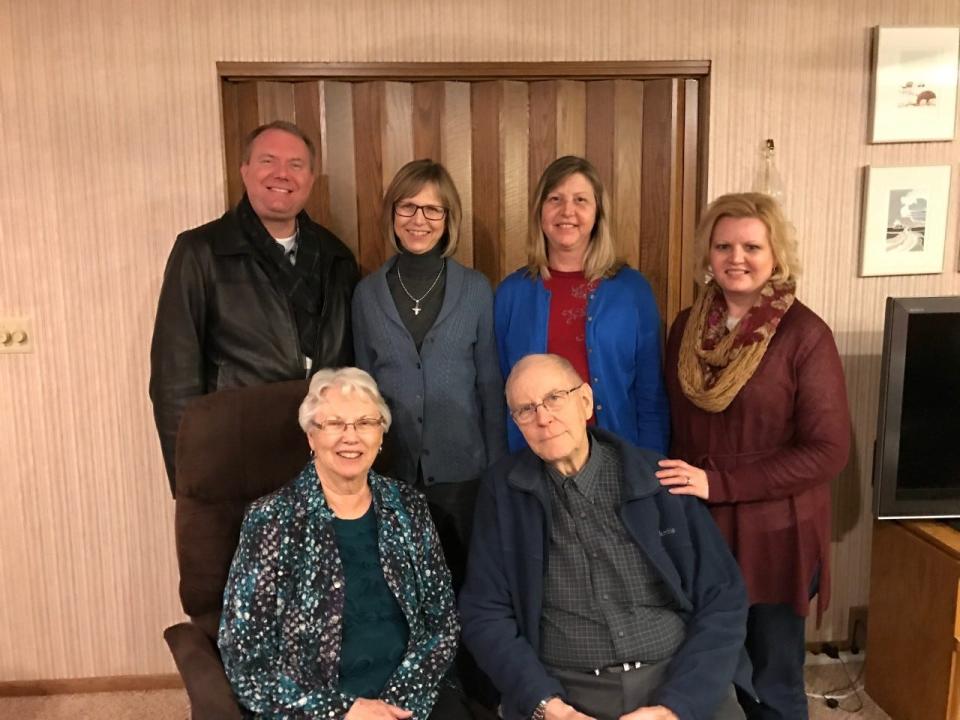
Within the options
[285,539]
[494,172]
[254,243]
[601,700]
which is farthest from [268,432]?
[494,172]

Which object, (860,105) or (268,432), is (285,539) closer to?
(268,432)

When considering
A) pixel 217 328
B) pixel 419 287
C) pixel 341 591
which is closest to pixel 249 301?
pixel 217 328

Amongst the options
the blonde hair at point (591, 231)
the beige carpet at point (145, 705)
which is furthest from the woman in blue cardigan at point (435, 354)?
the beige carpet at point (145, 705)

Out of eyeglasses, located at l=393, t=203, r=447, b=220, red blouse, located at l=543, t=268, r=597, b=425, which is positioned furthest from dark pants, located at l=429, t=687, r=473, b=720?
eyeglasses, located at l=393, t=203, r=447, b=220

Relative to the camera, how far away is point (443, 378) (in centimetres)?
192

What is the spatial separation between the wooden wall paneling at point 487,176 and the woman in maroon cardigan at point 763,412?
0.73m

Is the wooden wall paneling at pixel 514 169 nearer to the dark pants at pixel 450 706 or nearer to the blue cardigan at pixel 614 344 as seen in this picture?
the blue cardigan at pixel 614 344

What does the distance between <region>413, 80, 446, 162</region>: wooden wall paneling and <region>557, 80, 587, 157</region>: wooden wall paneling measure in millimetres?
356

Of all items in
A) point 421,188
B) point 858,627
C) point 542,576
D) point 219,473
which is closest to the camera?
point 542,576

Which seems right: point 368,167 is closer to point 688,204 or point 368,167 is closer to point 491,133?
point 491,133

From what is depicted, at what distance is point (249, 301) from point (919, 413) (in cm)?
Result: 182

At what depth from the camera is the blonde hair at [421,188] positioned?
192 centimetres

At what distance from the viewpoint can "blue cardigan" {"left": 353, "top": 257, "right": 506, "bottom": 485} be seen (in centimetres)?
192

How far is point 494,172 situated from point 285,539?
1.30 metres
